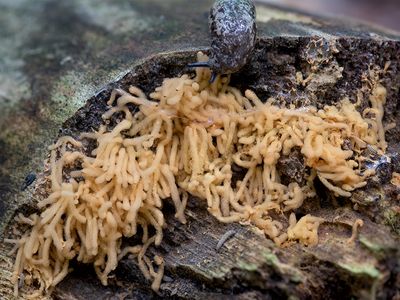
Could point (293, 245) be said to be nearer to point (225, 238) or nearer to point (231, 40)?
point (225, 238)

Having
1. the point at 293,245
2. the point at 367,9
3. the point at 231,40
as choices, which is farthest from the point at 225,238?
the point at 367,9

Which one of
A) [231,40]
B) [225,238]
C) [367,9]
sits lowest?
[225,238]

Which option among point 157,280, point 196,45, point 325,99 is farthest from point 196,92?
point 157,280

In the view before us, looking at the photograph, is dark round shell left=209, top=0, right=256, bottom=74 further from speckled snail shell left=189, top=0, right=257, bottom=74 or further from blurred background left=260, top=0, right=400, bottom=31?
blurred background left=260, top=0, right=400, bottom=31

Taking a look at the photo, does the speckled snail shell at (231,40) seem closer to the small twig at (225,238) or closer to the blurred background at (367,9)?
the small twig at (225,238)

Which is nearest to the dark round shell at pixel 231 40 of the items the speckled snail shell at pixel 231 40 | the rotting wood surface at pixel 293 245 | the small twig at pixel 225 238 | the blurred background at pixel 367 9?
the speckled snail shell at pixel 231 40

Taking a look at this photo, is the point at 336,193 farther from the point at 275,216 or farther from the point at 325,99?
the point at 325,99

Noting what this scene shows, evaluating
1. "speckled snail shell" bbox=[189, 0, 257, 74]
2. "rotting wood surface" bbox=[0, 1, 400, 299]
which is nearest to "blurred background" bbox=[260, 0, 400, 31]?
"rotting wood surface" bbox=[0, 1, 400, 299]

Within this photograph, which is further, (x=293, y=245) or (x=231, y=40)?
(x=231, y=40)
